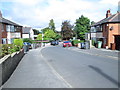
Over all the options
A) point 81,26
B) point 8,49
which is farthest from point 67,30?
point 8,49

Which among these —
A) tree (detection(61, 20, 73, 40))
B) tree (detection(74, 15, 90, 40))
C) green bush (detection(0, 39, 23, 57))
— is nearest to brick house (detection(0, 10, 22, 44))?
green bush (detection(0, 39, 23, 57))

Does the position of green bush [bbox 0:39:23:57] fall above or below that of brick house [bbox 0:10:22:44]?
below

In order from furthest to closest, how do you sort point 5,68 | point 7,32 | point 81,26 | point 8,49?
point 81,26
point 7,32
point 8,49
point 5,68

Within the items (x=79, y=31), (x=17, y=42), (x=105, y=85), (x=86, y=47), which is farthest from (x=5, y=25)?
(x=79, y=31)

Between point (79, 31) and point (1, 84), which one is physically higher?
point (79, 31)

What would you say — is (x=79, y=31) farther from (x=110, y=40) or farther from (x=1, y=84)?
(x=1, y=84)

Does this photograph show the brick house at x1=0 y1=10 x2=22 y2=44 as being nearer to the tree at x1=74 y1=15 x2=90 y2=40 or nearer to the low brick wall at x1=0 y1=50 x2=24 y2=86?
the low brick wall at x1=0 y1=50 x2=24 y2=86

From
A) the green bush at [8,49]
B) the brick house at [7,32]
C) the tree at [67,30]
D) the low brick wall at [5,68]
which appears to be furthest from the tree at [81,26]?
the low brick wall at [5,68]

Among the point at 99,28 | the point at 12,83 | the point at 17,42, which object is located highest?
the point at 99,28

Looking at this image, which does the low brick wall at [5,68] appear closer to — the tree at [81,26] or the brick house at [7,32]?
the brick house at [7,32]

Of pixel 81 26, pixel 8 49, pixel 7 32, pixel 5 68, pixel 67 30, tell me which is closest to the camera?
pixel 5 68

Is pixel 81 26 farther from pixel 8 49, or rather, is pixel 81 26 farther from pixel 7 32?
pixel 8 49

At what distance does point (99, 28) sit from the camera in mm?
35844

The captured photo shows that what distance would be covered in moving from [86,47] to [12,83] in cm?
2638
